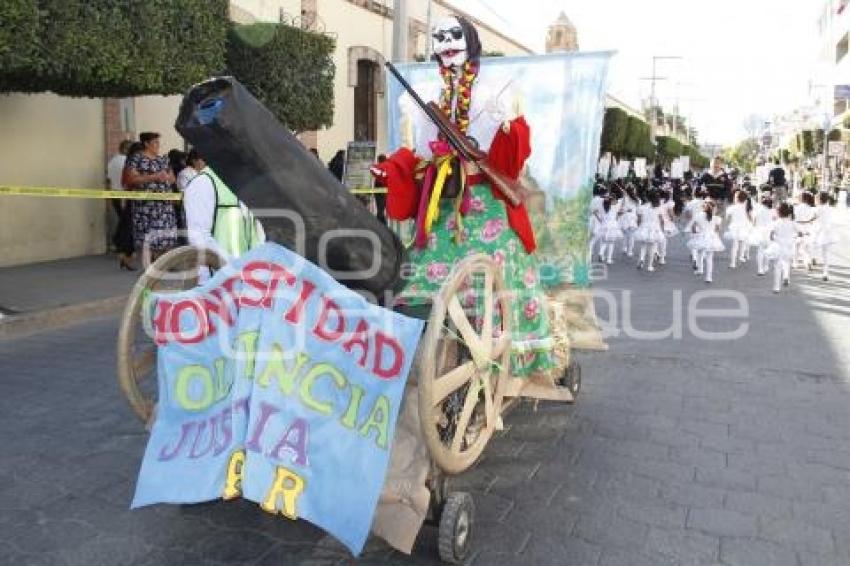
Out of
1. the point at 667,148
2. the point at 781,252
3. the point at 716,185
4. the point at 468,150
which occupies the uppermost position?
the point at 667,148

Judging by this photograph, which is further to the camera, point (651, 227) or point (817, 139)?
point (817, 139)

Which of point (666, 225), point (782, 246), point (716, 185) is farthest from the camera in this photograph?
point (716, 185)

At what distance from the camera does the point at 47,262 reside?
1130 centimetres

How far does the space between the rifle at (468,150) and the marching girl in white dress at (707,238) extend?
8267 millimetres

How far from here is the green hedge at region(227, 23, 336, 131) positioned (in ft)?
37.7

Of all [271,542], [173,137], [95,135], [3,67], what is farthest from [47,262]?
[271,542]

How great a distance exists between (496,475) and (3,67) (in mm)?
5760

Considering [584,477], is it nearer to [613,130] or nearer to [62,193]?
[62,193]

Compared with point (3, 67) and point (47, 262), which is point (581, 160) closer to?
point (3, 67)

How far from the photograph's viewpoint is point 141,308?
354 centimetres

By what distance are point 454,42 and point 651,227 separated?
9.57 metres

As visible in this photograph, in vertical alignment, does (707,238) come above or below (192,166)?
below

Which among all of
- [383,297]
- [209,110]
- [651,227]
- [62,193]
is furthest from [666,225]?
[209,110]

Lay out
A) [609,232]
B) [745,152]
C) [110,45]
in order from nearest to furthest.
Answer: [110,45] < [609,232] < [745,152]
